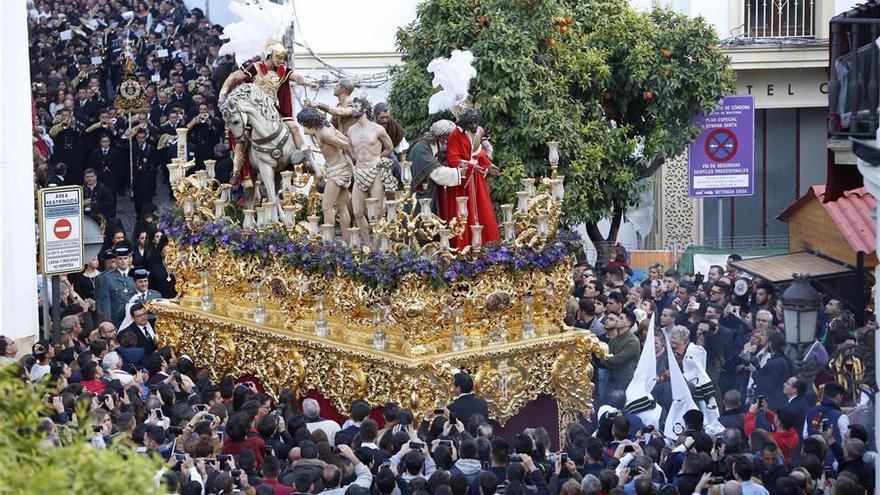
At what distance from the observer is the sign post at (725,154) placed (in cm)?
2289

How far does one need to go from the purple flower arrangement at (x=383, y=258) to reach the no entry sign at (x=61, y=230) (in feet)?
4.86

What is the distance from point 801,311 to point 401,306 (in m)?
4.00

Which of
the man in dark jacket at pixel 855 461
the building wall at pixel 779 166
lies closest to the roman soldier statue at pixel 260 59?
the man in dark jacket at pixel 855 461

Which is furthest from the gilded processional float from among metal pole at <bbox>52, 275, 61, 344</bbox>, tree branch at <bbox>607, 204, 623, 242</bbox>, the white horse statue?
tree branch at <bbox>607, 204, 623, 242</bbox>

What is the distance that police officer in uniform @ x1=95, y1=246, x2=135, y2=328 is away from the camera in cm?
2038

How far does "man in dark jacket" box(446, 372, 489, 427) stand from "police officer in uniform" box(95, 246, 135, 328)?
5703 mm

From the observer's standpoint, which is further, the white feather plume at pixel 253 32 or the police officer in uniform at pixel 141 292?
the police officer in uniform at pixel 141 292

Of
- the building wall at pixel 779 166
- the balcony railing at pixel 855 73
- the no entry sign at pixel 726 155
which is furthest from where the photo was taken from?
the building wall at pixel 779 166

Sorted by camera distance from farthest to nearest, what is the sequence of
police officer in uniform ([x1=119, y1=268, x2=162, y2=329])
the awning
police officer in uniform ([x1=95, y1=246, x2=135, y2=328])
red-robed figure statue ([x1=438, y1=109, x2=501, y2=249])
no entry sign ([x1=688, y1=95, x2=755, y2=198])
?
no entry sign ([x1=688, y1=95, x2=755, y2=198]) < police officer in uniform ([x1=95, y1=246, x2=135, y2=328]) < police officer in uniform ([x1=119, y1=268, x2=162, y2=329]) < the awning < red-robed figure statue ([x1=438, y1=109, x2=501, y2=249])

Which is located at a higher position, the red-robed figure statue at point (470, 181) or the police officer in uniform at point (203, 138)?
the police officer in uniform at point (203, 138)

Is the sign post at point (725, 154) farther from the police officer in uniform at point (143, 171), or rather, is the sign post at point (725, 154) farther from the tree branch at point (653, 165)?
the police officer in uniform at point (143, 171)

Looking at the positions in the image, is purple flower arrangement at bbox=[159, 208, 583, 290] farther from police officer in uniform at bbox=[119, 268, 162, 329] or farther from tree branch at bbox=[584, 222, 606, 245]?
tree branch at bbox=[584, 222, 606, 245]

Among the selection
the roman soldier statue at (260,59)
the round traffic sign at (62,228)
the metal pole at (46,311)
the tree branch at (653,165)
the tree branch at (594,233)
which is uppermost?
the roman soldier statue at (260,59)

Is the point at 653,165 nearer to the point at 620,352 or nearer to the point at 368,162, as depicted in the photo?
the point at 620,352
